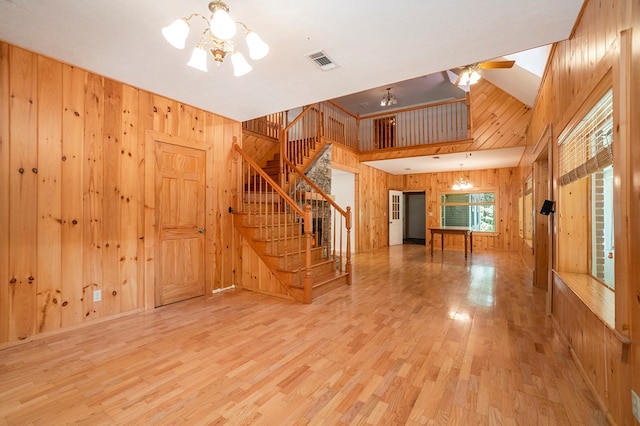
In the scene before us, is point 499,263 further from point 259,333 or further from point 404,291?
point 259,333

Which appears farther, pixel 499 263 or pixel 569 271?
pixel 499 263

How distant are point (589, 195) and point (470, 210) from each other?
24.7 feet

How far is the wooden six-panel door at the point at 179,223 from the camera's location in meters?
3.53

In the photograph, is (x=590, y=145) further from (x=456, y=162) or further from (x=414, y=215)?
(x=414, y=215)

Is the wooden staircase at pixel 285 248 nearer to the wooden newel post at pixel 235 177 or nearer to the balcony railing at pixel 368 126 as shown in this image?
the wooden newel post at pixel 235 177

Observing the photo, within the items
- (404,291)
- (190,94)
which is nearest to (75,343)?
(190,94)

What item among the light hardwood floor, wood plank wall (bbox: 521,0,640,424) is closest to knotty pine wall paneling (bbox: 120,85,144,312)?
the light hardwood floor

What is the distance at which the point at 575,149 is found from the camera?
2367 millimetres

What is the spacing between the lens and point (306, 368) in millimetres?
2090

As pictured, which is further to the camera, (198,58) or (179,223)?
(179,223)

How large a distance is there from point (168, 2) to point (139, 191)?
2120 millimetres

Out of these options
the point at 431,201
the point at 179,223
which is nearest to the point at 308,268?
the point at 179,223

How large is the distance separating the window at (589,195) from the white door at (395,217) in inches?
275

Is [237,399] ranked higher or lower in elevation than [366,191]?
lower
